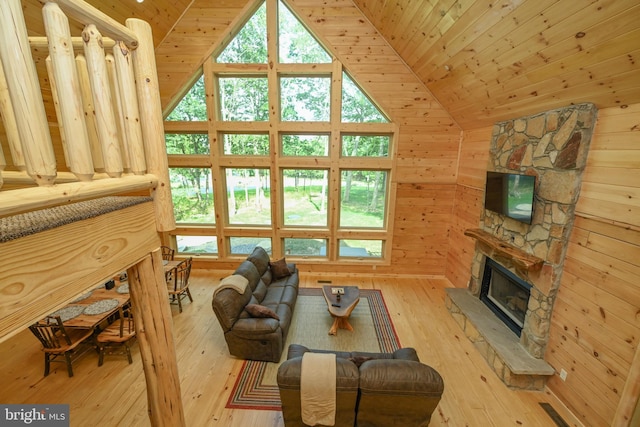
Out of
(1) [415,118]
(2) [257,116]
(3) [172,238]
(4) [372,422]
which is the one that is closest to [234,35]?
(2) [257,116]

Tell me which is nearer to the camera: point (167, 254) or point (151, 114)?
point (151, 114)

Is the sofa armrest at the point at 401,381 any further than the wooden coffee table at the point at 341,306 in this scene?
No

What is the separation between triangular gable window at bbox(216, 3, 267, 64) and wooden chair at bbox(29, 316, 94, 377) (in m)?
4.66

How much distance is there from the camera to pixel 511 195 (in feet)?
11.0

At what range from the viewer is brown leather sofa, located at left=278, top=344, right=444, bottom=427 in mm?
1958

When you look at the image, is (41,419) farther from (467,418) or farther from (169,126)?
(169,126)

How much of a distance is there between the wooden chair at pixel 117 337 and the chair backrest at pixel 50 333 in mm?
319

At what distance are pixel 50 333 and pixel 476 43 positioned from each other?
5.66 meters

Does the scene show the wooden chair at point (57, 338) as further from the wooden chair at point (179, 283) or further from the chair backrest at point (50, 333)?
the wooden chair at point (179, 283)

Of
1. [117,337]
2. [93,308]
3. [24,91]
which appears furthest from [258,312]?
[24,91]

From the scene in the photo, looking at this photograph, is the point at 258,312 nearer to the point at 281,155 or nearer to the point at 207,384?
the point at 207,384

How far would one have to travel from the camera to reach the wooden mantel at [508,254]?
9.73 feet

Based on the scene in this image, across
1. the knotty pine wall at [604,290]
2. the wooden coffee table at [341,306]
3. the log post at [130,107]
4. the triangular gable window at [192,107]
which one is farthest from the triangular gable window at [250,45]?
the knotty pine wall at [604,290]

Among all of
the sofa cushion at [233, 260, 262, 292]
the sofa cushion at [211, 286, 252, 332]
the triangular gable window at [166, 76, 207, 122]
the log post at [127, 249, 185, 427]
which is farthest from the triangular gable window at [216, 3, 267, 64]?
the log post at [127, 249, 185, 427]
